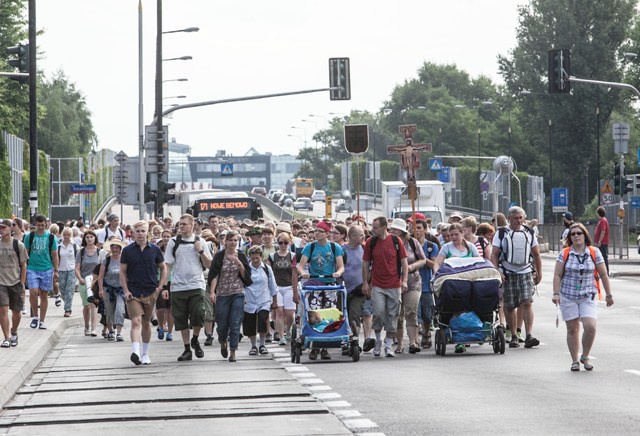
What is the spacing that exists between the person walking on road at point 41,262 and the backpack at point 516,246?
826 cm

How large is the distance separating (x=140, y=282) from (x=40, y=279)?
672cm

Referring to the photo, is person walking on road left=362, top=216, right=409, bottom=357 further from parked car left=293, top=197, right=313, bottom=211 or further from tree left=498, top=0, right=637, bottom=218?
parked car left=293, top=197, right=313, bottom=211

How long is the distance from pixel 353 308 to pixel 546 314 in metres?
9.31

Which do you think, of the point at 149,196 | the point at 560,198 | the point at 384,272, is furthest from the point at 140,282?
the point at 560,198

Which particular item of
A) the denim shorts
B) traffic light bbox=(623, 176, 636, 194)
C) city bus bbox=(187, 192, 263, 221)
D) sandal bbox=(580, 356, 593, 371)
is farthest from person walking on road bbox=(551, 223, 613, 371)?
traffic light bbox=(623, 176, 636, 194)

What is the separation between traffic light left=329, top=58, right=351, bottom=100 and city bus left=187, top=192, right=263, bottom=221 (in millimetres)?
10363

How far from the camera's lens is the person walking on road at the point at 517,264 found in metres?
21.3

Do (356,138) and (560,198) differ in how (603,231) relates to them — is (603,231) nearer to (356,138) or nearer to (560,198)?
(356,138)

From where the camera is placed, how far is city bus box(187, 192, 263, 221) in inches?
2110

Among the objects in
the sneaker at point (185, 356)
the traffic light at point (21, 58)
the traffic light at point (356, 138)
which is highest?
the traffic light at point (21, 58)

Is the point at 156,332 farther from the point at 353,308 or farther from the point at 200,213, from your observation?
the point at 200,213

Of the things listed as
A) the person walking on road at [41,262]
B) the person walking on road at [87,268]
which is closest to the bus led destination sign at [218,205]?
the person walking on road at [87,268]

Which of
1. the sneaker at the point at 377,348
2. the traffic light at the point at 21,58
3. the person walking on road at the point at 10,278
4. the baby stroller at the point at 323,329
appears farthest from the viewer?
the traffic light at the point at 21,58

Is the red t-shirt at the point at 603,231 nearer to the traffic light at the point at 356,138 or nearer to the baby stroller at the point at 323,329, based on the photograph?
the traffic light at the point at 356,138
